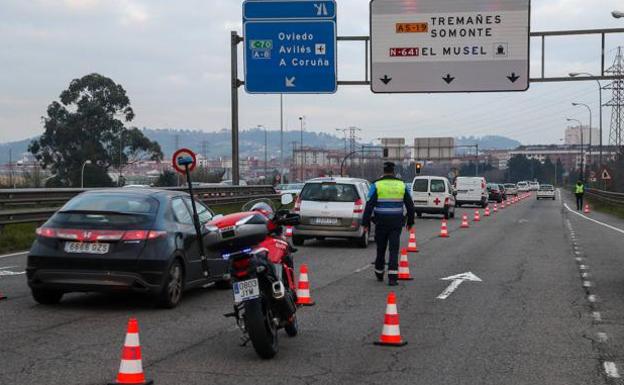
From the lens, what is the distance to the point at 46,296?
1067 centimetres

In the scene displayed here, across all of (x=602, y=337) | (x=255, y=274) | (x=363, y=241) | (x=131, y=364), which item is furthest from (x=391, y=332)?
(x=363, y=241)

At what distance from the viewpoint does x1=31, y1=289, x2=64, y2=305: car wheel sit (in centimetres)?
1057

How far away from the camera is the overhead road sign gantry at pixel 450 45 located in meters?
26.1

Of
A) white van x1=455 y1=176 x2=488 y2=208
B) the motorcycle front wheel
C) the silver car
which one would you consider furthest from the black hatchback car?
white van x1=455 y1=176 x2=488 y2=208

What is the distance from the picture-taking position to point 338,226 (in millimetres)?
20844

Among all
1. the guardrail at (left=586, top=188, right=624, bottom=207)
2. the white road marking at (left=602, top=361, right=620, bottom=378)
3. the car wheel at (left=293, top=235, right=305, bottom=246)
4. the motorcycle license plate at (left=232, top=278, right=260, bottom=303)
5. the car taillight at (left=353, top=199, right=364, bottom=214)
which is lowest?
the guardrail at (left=586, top=188, right=624, bottom=207)

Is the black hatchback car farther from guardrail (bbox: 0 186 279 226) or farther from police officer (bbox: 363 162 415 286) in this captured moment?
Answer: guardrail (bbox: 0 186 279 226)

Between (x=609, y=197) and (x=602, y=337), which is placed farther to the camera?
(x=609, y=197)

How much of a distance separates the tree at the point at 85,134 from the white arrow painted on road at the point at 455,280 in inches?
2036

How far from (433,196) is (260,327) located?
1233 inches

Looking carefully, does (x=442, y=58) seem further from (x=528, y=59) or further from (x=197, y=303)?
(x=197, y=303)

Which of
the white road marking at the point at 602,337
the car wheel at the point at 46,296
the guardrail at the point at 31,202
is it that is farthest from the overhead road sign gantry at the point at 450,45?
the white road marking at the point at 602,337

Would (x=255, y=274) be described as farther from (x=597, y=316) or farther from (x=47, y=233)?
(x=597, y=316)

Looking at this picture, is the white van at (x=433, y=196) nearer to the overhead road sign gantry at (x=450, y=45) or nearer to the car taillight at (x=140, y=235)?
the overhead road sign gantry at (x=450, y=45)
